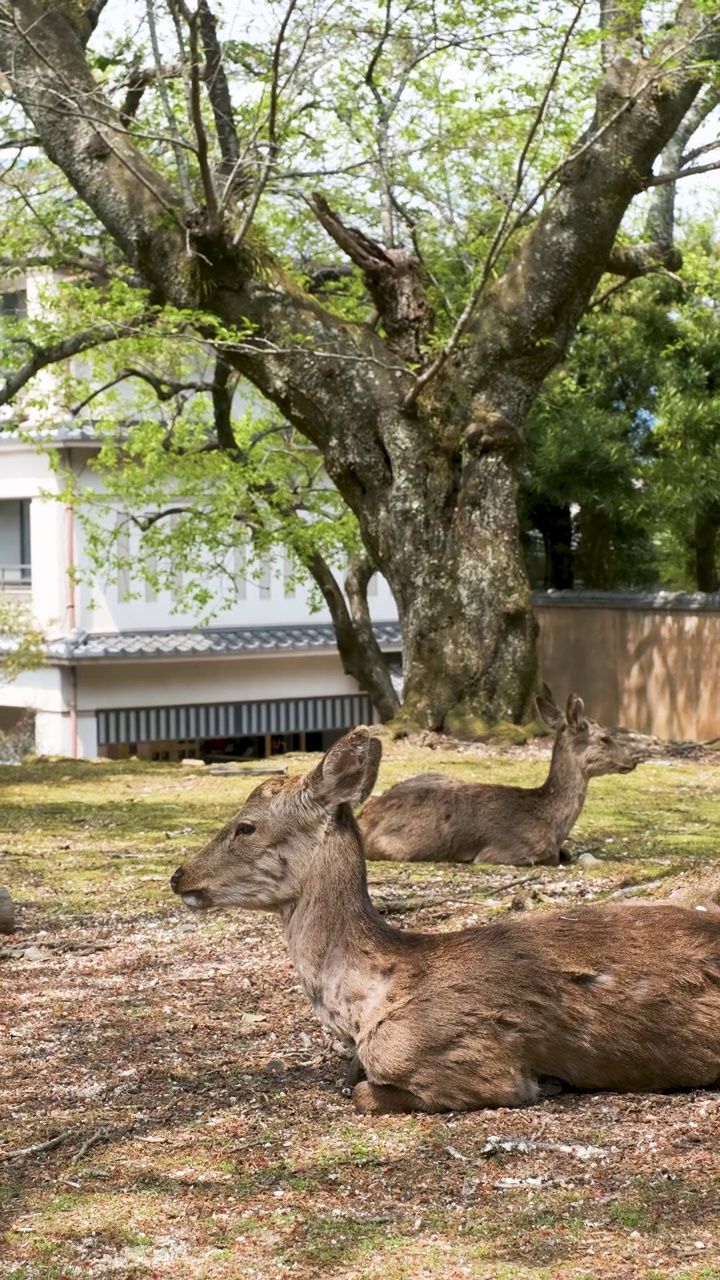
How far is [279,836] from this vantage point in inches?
163

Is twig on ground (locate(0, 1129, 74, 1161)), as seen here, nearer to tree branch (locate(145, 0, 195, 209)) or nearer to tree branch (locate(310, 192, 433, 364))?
tree branch (locate(145, 0, 195, 209))

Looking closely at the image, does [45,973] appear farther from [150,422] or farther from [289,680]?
[289,680]

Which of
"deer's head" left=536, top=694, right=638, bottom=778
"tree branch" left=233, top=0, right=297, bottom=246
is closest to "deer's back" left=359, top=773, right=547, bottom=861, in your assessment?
"deer's head" left=536, top=694, right=638, bottom=778

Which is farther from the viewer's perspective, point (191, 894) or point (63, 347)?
point (63, 347)

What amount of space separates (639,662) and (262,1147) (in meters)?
16.2

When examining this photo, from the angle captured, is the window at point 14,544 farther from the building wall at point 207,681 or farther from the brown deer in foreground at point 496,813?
the brown deer in foreground at point 496,813

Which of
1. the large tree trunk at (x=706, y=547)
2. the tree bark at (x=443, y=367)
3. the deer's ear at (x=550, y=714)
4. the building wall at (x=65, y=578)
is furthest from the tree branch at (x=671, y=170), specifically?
the building wall at (x=65, y=578)

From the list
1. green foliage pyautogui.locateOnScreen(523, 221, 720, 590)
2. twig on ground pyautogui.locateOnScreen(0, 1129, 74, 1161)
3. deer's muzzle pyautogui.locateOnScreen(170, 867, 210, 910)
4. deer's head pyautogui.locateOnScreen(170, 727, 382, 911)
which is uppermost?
green foliage pyautogui.locateOnScreen(523, 221, 720, 590)

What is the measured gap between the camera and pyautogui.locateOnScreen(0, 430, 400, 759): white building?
2636 centimetres

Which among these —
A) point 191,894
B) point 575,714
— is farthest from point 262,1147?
point 575,714

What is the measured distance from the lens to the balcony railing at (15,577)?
27578 mm

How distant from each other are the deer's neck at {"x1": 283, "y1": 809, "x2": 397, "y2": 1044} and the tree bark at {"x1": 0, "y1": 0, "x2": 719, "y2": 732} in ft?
28.4

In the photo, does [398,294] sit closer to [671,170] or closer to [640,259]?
[640,259]

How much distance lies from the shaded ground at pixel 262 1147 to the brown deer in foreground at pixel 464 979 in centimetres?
8
